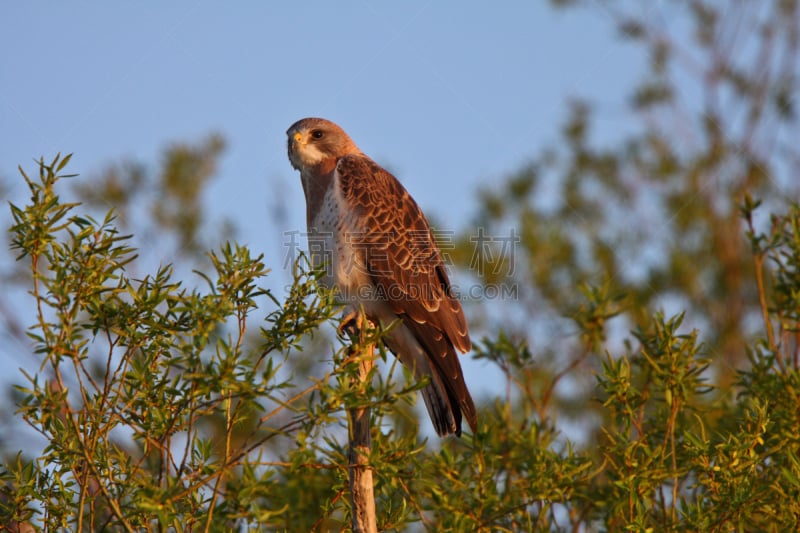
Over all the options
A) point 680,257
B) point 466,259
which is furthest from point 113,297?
point 680,257

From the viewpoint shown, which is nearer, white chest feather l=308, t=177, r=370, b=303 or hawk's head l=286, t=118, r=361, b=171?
white chest feather l=308, t=177, r=370, b=303

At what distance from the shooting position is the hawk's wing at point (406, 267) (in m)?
5.39

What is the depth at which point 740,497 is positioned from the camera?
3.89 m

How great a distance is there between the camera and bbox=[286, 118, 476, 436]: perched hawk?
17.5ft

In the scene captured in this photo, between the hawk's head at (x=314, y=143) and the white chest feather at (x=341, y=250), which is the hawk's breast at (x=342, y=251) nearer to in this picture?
the white chest feather at (x=341, y=250)

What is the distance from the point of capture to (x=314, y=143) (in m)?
6.33

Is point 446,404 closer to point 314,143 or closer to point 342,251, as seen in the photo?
point 342,251

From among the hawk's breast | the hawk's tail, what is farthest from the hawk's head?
the hawk's tail

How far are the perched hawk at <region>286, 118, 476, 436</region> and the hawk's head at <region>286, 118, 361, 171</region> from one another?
0.40 metres

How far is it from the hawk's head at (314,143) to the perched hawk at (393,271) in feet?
1.30

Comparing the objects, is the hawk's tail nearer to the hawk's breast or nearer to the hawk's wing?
the hawk's wing

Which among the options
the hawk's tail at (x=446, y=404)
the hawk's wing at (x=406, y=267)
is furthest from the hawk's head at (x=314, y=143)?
the hawk's tail at (x=446, y=404)

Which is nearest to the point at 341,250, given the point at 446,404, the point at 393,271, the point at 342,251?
the point at 342,251

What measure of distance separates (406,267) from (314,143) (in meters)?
1.34
